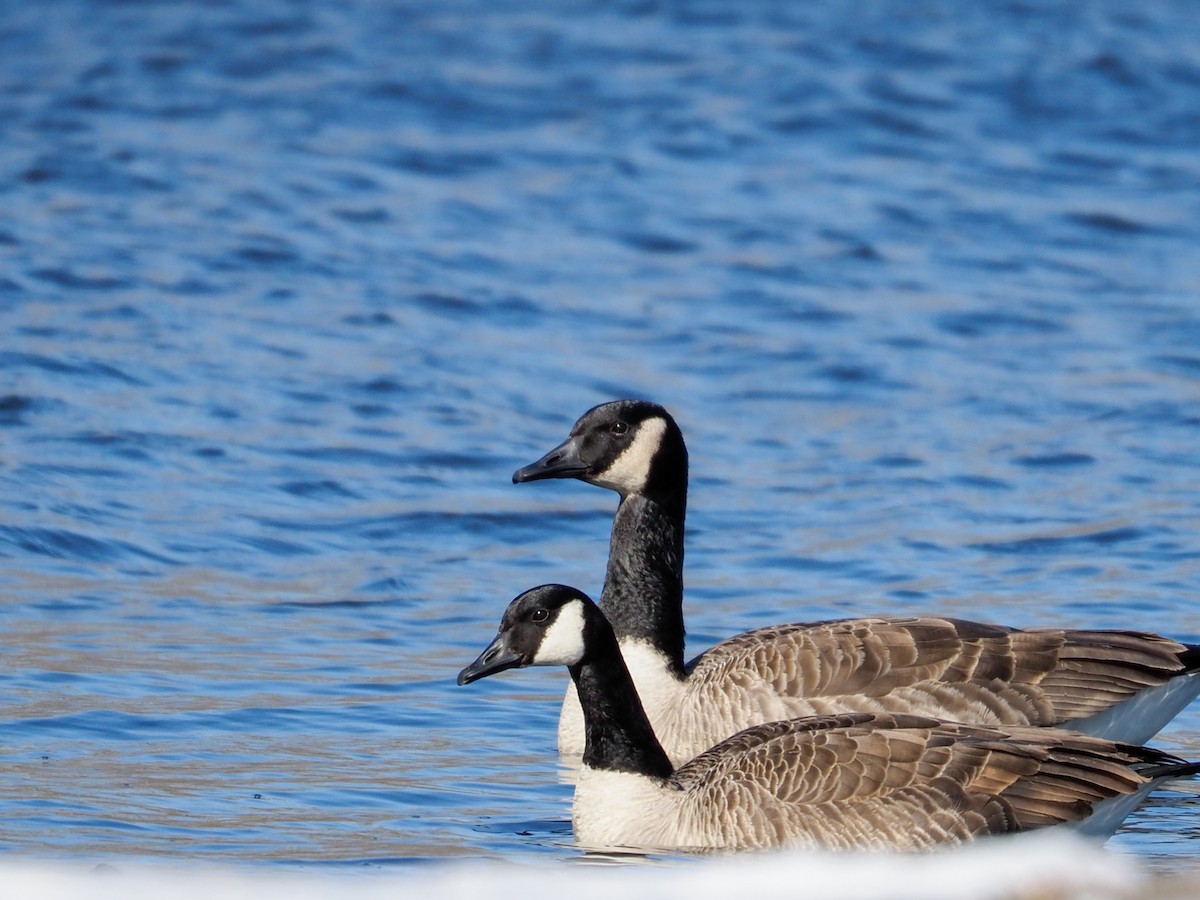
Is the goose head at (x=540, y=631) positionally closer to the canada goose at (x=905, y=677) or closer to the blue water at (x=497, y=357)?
the blue water at (x=497, y=357)

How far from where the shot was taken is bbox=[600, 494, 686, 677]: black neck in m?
11.0

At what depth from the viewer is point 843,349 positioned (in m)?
20.1

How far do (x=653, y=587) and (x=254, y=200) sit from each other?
44.9 feet

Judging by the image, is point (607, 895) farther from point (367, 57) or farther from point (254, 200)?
point (367, 57)

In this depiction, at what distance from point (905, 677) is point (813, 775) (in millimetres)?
1517

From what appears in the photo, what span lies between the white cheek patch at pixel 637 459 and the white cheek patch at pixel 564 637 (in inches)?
90.5

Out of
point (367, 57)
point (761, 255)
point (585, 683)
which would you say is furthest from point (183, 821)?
point (367, 57)

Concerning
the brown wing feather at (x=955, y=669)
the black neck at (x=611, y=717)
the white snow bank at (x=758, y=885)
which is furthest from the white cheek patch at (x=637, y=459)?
the white snow bank at (x=758, y=885)

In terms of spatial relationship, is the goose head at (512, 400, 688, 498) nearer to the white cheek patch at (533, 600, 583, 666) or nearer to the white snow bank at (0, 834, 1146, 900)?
the white cheek patch at (533, 600, 583, 666)

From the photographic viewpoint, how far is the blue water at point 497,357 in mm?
10602

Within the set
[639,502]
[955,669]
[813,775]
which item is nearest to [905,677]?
[955,669]

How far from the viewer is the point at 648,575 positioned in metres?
11.2

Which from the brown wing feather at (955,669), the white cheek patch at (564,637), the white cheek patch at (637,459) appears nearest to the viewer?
the white cheek patch at (564,637)

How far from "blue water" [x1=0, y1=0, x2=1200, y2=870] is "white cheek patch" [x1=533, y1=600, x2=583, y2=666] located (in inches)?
29.4
